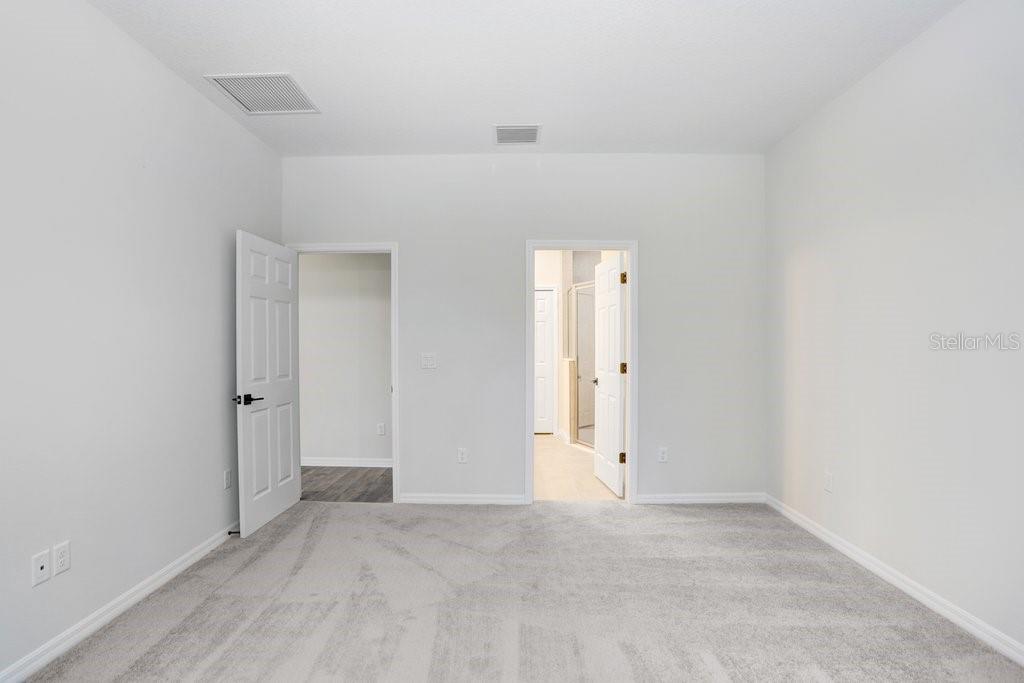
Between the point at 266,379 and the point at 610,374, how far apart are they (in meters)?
2.71

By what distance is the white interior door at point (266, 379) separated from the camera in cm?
329

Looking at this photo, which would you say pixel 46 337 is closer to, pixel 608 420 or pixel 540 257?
pixel 608 420

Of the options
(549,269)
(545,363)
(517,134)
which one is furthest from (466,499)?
(549,269)

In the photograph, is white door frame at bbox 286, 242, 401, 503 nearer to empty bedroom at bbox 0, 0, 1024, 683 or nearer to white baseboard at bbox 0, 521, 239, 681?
empty bedroom at bbox 0, 0, 1024, 683

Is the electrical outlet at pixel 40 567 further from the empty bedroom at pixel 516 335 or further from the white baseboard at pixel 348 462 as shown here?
the white baseboard at pixel 348 462

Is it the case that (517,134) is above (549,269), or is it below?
above

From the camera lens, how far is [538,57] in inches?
105

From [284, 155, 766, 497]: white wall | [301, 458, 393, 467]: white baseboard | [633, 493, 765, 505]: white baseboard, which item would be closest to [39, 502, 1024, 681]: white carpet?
[633, 493, 765, 505]: white baseboard

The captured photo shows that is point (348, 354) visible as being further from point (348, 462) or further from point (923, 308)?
point (923, 308)

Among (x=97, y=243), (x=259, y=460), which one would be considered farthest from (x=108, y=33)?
(x=259, y=460)

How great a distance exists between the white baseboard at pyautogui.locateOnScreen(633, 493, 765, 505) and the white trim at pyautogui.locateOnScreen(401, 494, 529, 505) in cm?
95

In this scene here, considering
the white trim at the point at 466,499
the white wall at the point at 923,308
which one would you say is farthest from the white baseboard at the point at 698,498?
the white trim at the point at 466,499

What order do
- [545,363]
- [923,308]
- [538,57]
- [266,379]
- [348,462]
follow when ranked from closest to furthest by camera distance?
[923,308], [538,57], [266,379], [348,462], [545,363]

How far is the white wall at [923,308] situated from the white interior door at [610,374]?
127 cm
